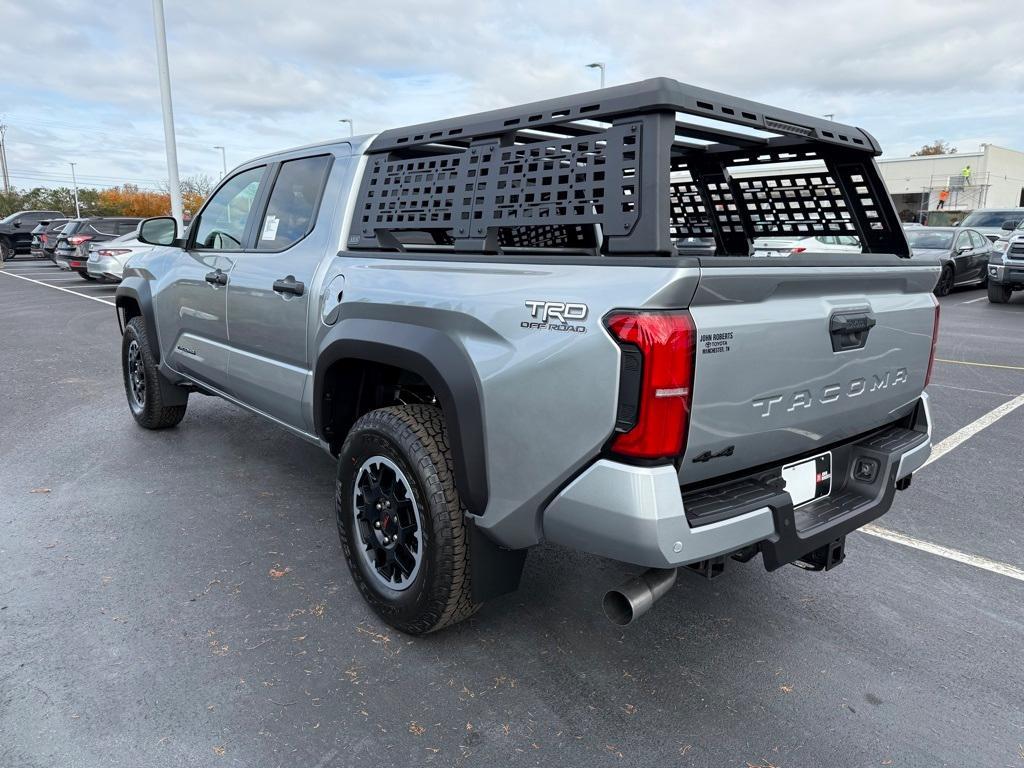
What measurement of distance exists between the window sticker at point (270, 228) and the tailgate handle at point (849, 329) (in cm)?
279

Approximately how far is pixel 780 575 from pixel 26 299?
17.0 m

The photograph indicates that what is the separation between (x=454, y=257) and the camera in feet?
8.96

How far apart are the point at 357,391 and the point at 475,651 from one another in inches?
50.2

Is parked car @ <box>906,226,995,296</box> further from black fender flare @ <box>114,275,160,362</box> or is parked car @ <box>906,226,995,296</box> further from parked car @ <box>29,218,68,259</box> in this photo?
parked car @ <box>29,218,68,259</box>

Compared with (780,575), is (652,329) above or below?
above

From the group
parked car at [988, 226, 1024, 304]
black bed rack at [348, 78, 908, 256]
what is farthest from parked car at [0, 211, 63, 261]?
parked car at [988, 226, 1024, 304]

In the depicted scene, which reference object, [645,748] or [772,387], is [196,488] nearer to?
[645,748]

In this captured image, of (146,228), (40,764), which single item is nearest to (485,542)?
(40,764)

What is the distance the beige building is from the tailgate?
5859cm

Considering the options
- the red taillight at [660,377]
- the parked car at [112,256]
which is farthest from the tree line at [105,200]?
the red taillight at [660,377]

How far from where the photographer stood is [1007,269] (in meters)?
13.8

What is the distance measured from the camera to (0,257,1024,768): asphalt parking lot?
235 cm

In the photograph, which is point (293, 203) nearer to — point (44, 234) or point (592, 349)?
point (592, 349)

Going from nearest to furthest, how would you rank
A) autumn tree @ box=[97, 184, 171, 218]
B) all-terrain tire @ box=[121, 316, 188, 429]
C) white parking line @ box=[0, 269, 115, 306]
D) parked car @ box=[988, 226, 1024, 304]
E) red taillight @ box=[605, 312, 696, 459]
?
red taillight @ box=[605, 312, 696, 459]
all-terrain tire @ box=[121, 316, 188, 429]
parked car @ box=[988, 226, 1024, 304]
white parking line @ box=[0, 269, 115, 306]
autumn tree @ box=[97, 184, 171, 218]
